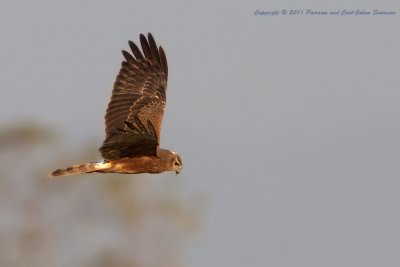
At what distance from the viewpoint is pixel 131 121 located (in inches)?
Result: 740

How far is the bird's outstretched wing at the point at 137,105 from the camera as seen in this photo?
18.1m

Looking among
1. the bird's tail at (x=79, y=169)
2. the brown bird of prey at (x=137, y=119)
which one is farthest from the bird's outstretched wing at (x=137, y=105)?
the bird's tail at (x=79, y=169)

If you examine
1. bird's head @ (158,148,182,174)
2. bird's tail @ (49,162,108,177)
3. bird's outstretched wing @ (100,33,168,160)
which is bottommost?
bird's tail @ (49,162,108,177)

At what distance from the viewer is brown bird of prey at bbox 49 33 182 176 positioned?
18.1 meters

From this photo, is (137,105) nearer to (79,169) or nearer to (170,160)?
(170,160)

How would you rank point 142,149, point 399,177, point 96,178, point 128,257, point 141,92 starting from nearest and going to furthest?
1. point 142,149
2. point 141,92
3. point 128,257
4. point 96,178
5. point 399,177

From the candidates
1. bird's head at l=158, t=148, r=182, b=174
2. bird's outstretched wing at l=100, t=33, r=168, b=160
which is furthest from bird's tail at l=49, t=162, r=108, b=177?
bird's head at l=158, t=148, r=182, b=174

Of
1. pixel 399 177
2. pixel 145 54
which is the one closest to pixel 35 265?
pixel 145 54

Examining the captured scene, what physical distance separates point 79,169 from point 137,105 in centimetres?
141

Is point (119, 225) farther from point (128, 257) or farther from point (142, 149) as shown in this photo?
point (142, 149)

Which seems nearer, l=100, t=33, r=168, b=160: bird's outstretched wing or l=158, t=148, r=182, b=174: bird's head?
l=100, t=33, r=168, b=160: bird's outstretched wing

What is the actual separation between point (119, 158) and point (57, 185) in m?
25.3

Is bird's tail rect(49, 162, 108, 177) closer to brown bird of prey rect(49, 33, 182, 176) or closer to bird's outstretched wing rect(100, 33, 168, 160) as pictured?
brown bird of prey rect(49, 33, 182, 176)

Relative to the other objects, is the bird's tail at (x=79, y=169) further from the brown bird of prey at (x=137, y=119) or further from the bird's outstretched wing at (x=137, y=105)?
the bird's outstretched wing at (x=137, y=105)
